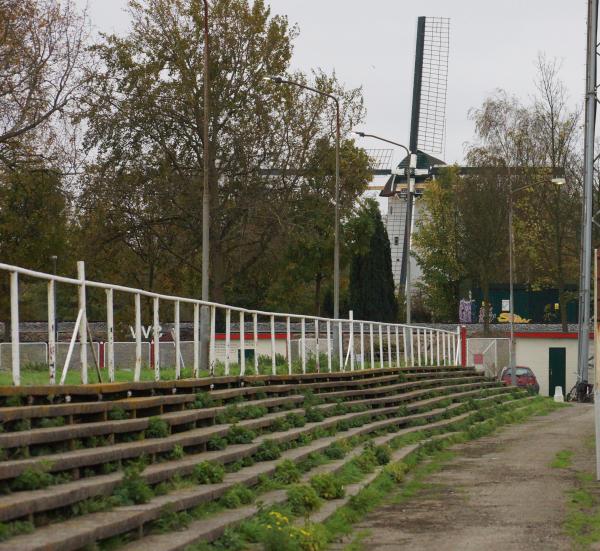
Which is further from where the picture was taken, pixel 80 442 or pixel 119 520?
pixel 80 442

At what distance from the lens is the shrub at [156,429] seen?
12156 millimetres

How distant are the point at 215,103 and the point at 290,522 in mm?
32578

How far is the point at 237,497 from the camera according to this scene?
37.7 feet

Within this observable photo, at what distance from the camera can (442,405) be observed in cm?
2944

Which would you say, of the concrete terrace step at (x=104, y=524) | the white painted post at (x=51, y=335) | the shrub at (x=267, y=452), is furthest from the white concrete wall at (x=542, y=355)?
the concrete terrace step at (x=104, y=524)

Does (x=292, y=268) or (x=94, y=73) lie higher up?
(x=94, y=73)

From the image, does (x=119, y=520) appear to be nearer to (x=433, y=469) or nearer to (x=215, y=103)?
(x=433, y=469)

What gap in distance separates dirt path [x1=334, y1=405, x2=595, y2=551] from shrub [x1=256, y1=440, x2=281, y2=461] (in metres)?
1.39

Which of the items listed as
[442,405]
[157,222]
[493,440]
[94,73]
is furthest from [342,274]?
[493,440]

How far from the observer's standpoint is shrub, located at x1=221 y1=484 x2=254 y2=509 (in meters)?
11.3

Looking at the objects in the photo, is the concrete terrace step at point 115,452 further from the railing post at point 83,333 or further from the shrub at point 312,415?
the shrub at point 312,415

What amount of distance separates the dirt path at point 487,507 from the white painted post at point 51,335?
3207mm

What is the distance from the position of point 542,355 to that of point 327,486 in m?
52.6

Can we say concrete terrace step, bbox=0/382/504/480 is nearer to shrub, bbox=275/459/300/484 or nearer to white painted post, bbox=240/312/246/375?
shrub, bbox=275/459/300/484
